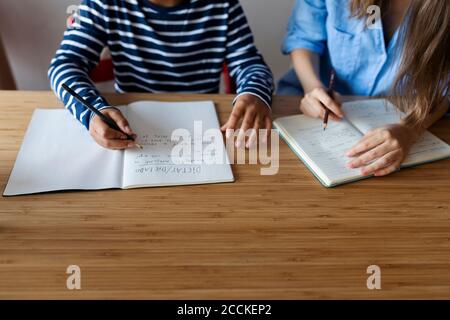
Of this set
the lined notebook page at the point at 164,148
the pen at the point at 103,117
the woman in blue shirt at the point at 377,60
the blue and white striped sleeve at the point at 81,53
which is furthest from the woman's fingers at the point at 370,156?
the blue and white striped sleeve at the point at 81,53

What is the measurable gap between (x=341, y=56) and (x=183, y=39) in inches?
16.7

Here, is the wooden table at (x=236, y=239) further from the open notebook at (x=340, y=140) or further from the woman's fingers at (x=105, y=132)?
the woman's fingers at (x=105, y=132)

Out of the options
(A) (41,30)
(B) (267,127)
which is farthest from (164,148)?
(A) (41,30)

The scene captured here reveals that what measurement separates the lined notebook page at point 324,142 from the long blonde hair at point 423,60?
14 centimetres

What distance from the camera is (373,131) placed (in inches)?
33.4

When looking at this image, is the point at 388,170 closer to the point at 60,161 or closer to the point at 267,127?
the point at 267,127

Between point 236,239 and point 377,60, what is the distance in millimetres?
691

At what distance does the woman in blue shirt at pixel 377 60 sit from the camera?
2.71 ft

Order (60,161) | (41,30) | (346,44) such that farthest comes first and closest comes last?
(41,30), (346,44), (60,161)

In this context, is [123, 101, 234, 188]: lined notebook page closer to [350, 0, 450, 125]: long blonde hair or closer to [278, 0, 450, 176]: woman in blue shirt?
[278, 0, 450, 176]: woman in blue shirt

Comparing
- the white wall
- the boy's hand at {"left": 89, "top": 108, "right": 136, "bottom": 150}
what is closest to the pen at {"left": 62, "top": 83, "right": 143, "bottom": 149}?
the boy's hand at {"left": 89, "top": 108, "right": 136, "bottom": 150}

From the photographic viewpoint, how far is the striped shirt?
988 millimetres

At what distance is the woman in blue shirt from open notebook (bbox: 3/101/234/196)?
29cm

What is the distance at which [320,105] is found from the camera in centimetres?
92
